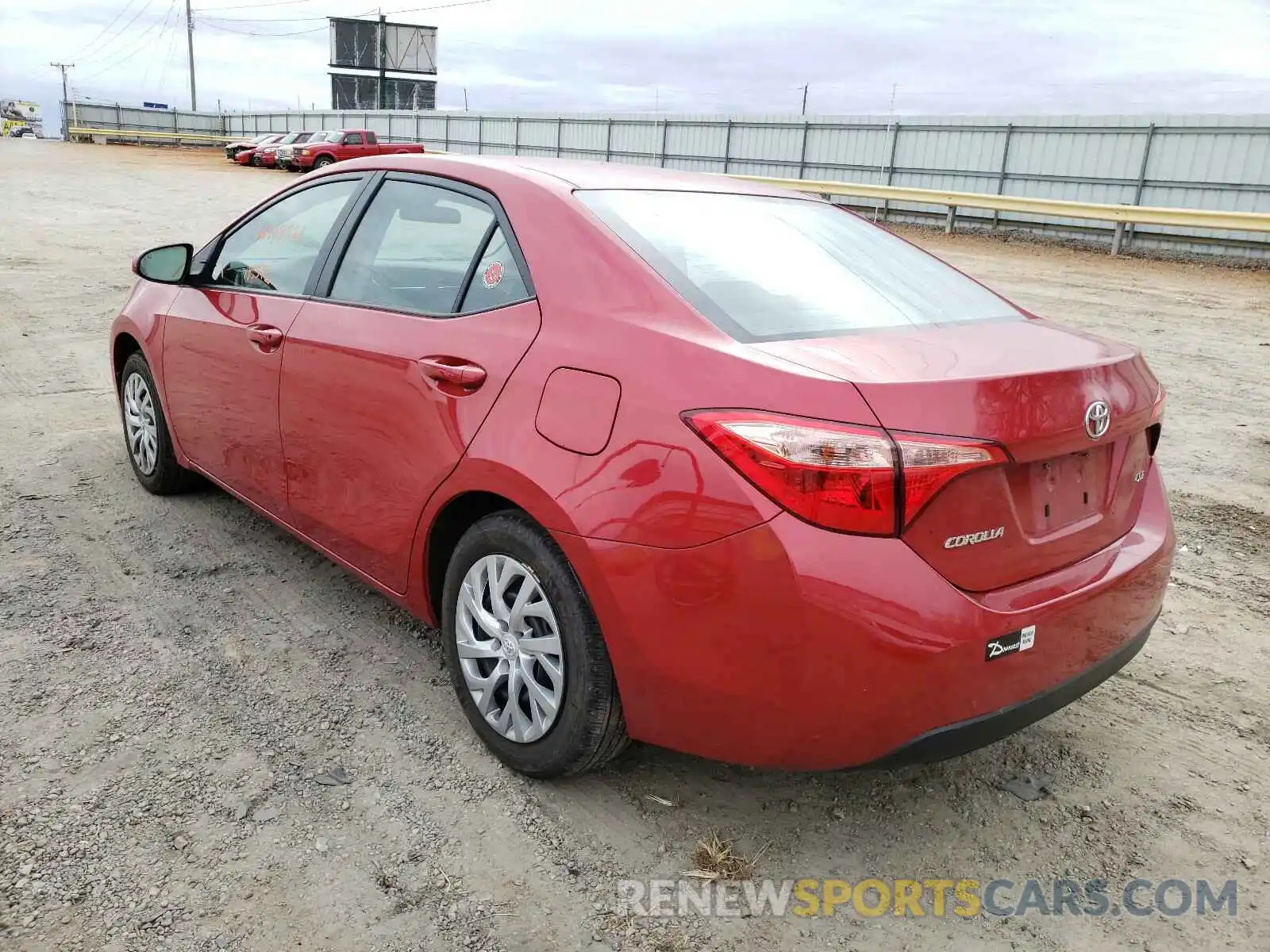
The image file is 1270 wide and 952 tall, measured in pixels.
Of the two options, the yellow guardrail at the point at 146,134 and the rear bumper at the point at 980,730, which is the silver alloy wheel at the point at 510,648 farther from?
the yellow guardrail at the point at 146,134

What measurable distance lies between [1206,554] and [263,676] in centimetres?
394

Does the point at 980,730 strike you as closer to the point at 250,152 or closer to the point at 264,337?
the point at 264,337

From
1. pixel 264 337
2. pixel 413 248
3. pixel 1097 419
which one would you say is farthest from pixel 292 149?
pixel 1097 419

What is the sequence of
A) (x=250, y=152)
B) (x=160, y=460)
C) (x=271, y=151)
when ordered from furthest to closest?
(x=250, y=152) → (x=271, y=151) → (x=160, y=460)

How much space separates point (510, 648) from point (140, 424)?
302 cm

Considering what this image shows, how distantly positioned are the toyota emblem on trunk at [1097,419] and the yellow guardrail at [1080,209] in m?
12.7

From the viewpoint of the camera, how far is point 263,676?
3221 mm

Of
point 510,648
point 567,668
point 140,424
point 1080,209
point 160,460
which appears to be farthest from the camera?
point 1080,209

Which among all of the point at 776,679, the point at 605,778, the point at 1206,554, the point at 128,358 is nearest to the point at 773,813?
the point at 605,778

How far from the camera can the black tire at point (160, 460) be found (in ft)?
14.9

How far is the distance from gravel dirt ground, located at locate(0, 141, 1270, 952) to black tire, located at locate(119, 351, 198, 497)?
0.21 meters

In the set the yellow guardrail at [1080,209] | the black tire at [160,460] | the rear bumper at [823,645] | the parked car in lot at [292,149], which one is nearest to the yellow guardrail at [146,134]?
the parked car in lot at [292,149]

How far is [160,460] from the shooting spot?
4.63 metres

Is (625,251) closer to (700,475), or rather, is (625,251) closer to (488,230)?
(488,230)
